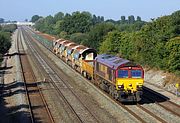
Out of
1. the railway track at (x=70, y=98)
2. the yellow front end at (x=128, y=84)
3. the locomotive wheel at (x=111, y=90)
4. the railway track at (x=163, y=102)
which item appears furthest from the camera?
the locomotive wheel at (x=111, y=90)

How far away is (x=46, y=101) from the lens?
30875mm

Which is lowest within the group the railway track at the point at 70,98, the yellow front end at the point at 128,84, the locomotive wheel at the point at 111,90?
the railway track at the point at 70,98

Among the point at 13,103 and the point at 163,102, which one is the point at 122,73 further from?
the point at 13,103

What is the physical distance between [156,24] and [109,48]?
12.3 metres

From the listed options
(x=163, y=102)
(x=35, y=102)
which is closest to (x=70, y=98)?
(x=35, y=102)

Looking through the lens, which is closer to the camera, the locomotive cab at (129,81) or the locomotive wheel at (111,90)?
the locomotive cab at (129,81)

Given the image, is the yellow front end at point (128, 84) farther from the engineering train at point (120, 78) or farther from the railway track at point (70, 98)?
the railway track at point (70, 98)

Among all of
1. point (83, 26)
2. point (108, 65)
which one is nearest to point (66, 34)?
point (83, 26)

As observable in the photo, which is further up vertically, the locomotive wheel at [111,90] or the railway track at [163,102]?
the locomotive wheel at [111,90]

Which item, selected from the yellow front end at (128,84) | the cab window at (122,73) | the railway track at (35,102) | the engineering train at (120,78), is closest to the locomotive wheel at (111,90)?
the engineering train at (120,78)

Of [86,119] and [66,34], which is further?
[66,34]

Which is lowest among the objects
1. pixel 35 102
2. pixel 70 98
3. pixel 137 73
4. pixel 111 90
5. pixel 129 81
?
pixel 70 98

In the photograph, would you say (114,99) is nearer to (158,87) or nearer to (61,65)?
(158,87)

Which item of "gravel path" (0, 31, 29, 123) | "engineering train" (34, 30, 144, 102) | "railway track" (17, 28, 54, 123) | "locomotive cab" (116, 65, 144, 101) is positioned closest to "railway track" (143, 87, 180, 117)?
"engineering train" (34, 30, 144, 102)
